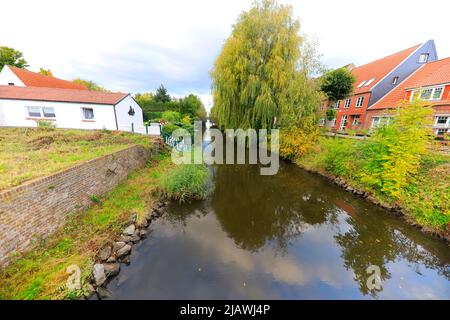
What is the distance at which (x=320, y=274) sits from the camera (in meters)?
3.83

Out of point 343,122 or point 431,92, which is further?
point 343,122

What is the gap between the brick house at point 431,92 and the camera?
38.6ft

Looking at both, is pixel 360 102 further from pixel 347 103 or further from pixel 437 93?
pixel 437 93

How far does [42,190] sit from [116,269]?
220 centimetres

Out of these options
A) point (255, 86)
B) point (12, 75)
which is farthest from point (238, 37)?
point (12, 75)

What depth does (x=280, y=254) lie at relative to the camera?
434 centimetres

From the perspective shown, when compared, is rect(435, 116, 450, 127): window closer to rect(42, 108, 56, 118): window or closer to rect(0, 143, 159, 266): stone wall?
rect(0, 143, 159, 266): stone wall

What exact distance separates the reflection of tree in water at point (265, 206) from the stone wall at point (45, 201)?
12.9 ft

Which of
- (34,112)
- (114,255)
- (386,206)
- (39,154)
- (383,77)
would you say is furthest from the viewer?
(383,77)

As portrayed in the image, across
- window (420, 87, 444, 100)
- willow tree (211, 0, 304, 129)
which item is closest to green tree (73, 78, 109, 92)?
willow tree (211, 0, 304, 129)

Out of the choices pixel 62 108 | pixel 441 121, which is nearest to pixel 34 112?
pixel 62 108

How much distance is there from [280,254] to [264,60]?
1137 cm

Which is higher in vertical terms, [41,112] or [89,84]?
[89,84]

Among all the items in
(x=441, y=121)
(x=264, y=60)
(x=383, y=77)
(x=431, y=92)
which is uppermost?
(x=383, y=77)
